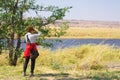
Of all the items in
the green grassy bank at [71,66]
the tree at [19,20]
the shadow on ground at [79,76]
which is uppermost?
the tree at [19,20]

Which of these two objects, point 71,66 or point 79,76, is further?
point 71,66

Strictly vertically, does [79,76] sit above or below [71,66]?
above

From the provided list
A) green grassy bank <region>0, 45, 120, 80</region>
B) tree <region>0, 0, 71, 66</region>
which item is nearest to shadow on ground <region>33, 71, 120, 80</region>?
green grassy bank <region>0, 45, 120, 80</region>

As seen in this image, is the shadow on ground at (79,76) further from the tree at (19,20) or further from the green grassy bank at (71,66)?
the tree at (19,20)

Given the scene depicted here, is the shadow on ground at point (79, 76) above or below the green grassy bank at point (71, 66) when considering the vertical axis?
above

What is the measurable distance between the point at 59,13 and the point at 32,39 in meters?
3.24

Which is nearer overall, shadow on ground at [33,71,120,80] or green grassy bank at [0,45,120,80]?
shadow on ground at [33,71,120,80]

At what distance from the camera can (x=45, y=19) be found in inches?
698

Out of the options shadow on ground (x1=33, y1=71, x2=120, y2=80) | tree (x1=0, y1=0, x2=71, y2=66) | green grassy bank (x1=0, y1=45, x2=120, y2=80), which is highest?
tree (x1=0, y1=0, x2=71, y2=66)

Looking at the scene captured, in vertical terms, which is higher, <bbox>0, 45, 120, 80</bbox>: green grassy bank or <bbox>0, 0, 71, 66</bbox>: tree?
<bbox>0, 0, 71, 66</bbox>: tree

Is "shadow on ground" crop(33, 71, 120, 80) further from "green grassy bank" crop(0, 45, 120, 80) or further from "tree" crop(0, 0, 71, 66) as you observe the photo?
"tree" crop(0, 0, 71, 66)

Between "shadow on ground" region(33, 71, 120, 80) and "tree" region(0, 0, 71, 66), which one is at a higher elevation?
"tree" region(0, 0, 71, 66)

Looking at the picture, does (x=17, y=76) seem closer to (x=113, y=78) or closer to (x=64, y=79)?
(x=64, y=79)

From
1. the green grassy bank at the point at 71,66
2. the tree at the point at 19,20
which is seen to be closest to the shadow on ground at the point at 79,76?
the green grassy bank at the point at 71,66
